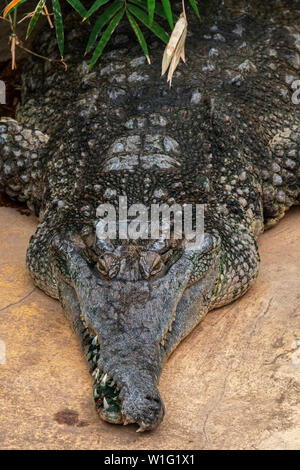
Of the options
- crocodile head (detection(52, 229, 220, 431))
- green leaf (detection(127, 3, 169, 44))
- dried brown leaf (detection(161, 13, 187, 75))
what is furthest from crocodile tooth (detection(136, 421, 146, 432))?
green leaf (detection(127, 3, 169, 44))

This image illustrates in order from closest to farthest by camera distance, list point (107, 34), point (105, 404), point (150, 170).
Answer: point (105, 404) < point (150, 170) < point (107, 34)

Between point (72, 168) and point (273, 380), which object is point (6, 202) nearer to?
point (72, 168)

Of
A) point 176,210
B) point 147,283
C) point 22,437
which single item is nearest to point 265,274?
point 176,210

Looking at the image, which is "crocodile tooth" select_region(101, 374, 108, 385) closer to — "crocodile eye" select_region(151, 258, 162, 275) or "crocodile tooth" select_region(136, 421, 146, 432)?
"crocodile tooth" select_region(136, 421, 146, 432)

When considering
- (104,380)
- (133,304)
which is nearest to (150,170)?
(133,304)

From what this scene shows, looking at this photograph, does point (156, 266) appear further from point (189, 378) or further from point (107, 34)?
point (107, 34)

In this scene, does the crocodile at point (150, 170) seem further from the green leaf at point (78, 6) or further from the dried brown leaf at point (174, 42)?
Result: the dried brown leaf at point (174, 42)

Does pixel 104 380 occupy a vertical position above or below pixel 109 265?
below
